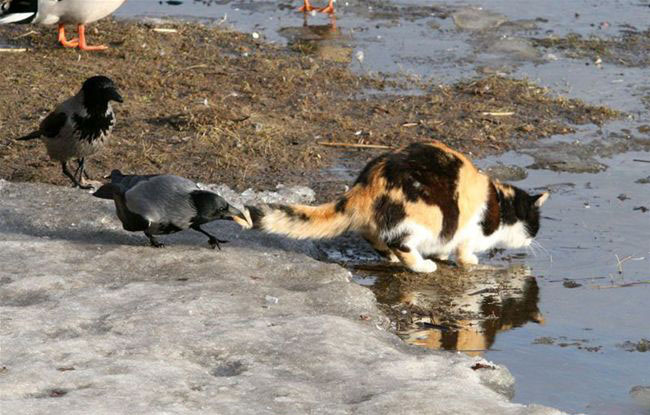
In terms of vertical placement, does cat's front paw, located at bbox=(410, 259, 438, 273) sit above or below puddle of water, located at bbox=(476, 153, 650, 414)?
below

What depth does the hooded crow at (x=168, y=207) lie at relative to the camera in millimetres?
6234

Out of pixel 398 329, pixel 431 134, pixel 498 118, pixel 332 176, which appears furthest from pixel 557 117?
pixel 398 329

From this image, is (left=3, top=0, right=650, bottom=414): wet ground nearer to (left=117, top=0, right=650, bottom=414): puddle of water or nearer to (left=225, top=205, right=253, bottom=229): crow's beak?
(left=117, top=0, right=650, bottom=414): puddle of water

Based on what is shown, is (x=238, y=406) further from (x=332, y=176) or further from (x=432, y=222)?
(x=332, y=176)

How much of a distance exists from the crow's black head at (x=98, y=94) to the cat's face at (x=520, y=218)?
2526 mm

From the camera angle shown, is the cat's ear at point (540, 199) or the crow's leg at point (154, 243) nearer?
the crow's leg at point (154, 243)

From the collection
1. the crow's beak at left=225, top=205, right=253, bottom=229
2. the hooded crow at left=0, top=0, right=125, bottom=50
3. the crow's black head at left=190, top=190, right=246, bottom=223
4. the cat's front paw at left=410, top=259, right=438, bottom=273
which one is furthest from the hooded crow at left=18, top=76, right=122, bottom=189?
the hooded crow at left=0, top=0, right=125, bottom=50

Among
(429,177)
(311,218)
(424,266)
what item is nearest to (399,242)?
(424,266)

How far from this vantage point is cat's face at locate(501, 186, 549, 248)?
690 cm

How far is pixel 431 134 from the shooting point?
8.77 metres

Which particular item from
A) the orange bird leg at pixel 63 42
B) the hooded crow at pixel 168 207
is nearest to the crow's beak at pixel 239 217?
the hooded crow at pixel 168 207

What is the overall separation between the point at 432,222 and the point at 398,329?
92cm

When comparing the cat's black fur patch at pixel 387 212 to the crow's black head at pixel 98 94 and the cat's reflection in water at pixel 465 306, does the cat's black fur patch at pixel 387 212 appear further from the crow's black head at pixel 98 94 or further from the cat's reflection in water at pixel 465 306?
the crow's black head at pixel 98 94

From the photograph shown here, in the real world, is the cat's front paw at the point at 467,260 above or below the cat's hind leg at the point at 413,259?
below
